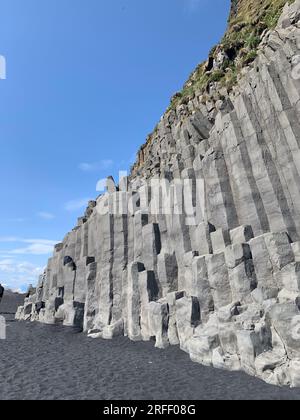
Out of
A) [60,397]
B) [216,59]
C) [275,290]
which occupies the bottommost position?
[60,397]

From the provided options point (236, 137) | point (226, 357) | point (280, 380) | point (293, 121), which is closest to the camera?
point (280, 380)

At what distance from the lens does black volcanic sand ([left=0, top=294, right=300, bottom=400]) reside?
786 centimetres

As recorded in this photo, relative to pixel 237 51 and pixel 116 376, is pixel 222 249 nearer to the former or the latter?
pixel 116 376

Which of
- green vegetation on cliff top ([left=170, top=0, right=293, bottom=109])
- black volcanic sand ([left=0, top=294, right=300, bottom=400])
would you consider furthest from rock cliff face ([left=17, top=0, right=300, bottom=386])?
green vegetation on cliff top ([left=170, top=0, right=293, bottom=109])

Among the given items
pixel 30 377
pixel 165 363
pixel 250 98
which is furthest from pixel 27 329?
pixel 250 98

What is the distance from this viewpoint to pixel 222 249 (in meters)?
Result: 11.8

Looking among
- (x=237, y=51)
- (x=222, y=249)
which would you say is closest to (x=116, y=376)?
(x=222, y=249)

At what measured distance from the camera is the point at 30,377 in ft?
32.3

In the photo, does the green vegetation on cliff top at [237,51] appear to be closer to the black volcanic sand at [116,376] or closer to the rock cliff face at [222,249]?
the rock cliff face at [222,249]

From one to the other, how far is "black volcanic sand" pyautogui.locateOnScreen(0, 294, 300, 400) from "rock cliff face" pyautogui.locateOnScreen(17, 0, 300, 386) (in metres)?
0.58

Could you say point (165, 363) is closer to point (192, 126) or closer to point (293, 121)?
point (293, 121)

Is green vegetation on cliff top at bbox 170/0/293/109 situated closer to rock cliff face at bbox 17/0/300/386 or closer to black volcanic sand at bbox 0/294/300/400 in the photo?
rock cliff face at bbox 17/0/300/386

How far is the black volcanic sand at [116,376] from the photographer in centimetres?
786

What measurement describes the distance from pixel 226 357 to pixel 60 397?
4377mm
